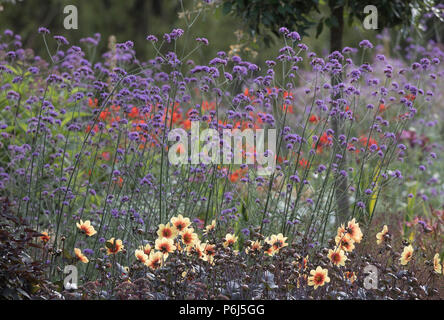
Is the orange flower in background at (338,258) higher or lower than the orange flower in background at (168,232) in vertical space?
lower

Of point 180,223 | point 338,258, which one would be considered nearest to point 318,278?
point 338,258

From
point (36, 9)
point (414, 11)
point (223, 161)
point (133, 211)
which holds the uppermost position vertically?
point (36, 9)

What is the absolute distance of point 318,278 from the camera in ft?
9.21

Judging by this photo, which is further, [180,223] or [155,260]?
[180,223]

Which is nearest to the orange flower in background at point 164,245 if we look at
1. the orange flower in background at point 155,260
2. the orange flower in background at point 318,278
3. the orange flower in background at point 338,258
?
the orange flower in background at point 155,260

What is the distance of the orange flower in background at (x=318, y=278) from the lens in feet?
9.16

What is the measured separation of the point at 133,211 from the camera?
3523 mm

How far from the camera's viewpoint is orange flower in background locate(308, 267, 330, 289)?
2793mm

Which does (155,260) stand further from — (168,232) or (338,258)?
(338,258)

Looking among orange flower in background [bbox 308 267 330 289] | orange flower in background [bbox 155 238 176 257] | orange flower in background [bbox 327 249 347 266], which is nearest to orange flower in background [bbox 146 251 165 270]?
orange flower in background [bbox 155 238 176 257]

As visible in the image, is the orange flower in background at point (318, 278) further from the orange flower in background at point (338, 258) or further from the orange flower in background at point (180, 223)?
the orange flower in background at point (180, 223)
